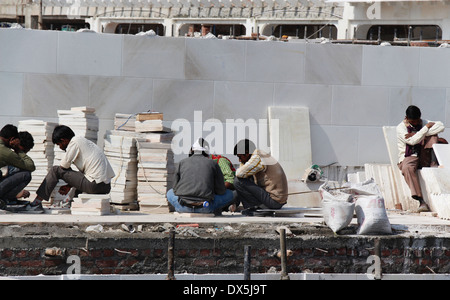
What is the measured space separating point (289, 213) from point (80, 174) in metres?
2.91

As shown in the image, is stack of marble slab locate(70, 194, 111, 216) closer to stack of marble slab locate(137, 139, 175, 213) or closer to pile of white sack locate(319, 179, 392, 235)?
stack of marble slab locate(137, 139, 175, 213)

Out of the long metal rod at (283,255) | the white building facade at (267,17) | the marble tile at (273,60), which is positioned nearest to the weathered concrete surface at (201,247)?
the long metal rod at (283,255)

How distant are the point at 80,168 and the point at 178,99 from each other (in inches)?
125

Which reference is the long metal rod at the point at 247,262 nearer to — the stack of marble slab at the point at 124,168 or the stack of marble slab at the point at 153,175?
the stack of marble slab at the point at 153,175

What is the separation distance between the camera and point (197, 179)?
10141mm

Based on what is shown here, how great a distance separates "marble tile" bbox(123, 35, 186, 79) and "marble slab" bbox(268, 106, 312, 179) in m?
1.80

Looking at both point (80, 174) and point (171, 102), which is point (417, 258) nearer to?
point (80, 174)

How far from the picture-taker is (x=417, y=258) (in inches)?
358

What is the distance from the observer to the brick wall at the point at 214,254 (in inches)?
325

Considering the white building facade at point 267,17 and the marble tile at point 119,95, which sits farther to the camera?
the white building facade at point 267,17

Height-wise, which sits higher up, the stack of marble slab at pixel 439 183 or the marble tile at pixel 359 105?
the marble tile at pixel 359 105

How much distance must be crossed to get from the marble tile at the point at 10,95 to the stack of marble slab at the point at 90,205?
3.37 meters

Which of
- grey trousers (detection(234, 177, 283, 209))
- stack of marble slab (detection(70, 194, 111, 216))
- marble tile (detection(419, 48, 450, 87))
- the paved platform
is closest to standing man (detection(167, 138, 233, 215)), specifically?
the paved platform
